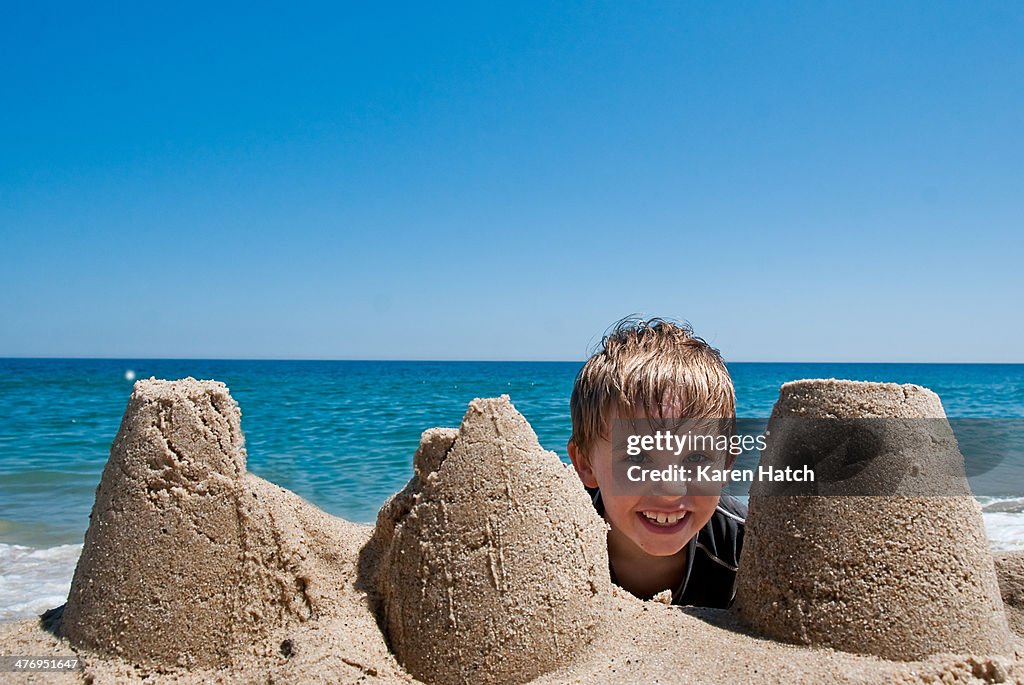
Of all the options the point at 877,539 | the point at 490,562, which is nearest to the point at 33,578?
the point at 490,562

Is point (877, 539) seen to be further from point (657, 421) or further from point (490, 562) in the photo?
point (490, 562)

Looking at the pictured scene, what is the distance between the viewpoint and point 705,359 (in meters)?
2.30

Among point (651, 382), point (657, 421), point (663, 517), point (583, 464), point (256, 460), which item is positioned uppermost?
point (651, 382)

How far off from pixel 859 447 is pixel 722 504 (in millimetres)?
1012

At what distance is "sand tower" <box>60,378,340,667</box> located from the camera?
5.79 feet

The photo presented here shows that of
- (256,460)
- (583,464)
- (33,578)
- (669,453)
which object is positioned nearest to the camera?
(669,453)

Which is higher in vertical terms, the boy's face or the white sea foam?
the boy's face

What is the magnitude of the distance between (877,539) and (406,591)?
1.18 m

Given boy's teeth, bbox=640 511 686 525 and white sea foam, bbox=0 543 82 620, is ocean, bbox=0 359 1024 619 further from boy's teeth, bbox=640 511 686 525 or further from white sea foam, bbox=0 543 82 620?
boy's teeth, bbox=640 511 686 525

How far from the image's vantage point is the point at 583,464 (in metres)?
2.45

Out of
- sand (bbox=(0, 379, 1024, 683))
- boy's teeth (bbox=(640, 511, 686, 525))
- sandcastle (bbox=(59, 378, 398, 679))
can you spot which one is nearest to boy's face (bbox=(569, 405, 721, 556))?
boy's teeth (bbox=(640, 511, 686, 525))

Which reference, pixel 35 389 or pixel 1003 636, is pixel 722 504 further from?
pixel 35 389

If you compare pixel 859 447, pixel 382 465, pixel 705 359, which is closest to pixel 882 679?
pixel 859 447

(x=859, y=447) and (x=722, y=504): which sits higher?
(x=859, y=447)
